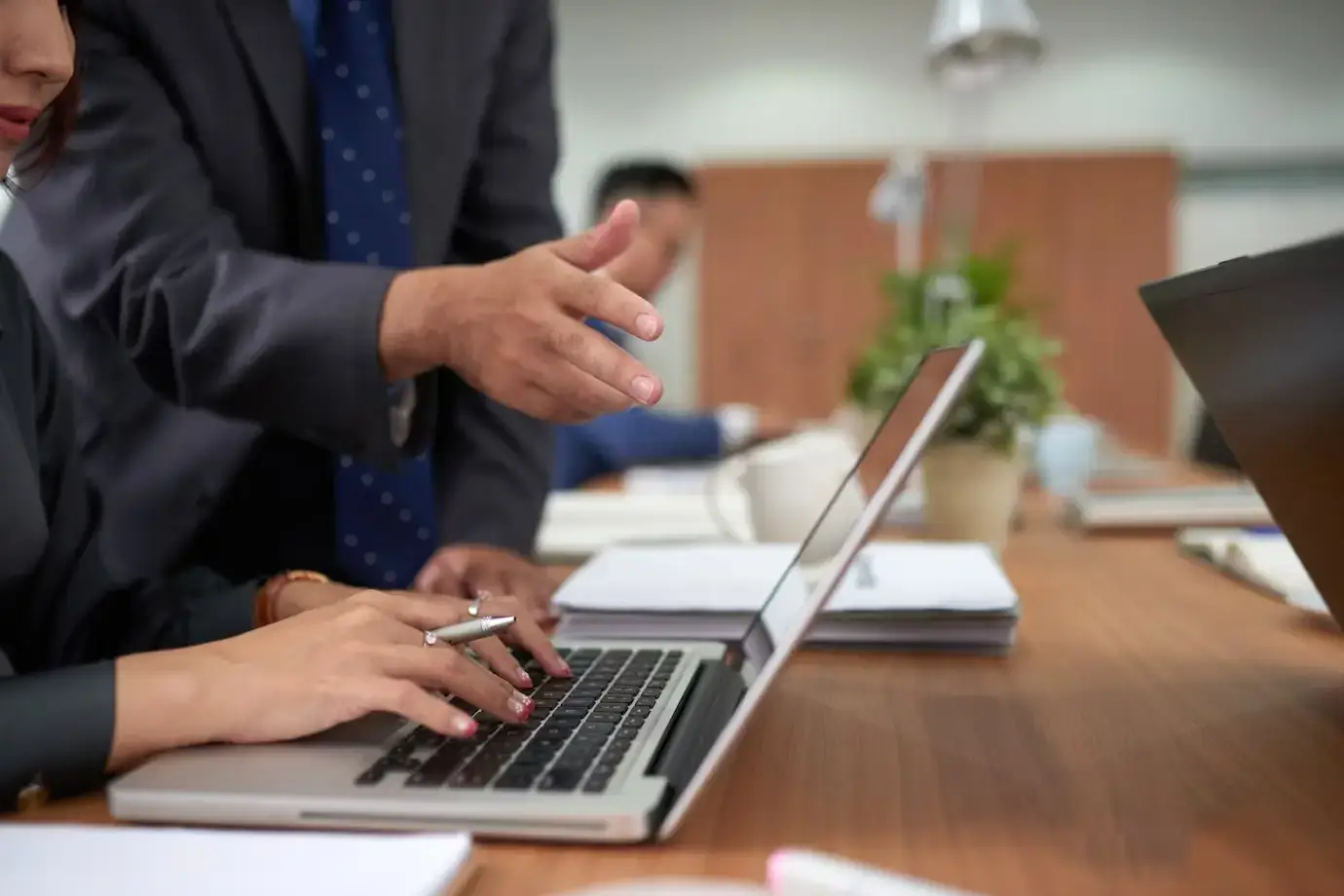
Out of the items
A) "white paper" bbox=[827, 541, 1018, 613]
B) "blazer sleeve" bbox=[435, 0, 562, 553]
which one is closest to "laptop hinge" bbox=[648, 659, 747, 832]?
"white paper" bbox=[827, 541, 1018, 613]

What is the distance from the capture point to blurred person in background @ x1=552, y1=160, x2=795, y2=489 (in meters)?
2.41

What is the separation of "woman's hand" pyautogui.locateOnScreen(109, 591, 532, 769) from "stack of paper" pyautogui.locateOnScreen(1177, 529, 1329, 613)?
0.66m

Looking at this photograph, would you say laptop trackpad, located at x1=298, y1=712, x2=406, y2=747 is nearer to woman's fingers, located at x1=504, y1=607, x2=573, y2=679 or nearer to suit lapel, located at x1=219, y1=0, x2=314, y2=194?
woman's fingers, located at x1=504, y1=607, x2=573, y2=679

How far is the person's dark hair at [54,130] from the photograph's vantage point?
2.61 feet

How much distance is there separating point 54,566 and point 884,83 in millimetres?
5377

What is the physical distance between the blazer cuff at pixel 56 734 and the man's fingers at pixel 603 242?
0.35 m

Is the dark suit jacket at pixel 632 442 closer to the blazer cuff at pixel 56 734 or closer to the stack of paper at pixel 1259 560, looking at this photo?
the stack of paper at pixel 1259 560

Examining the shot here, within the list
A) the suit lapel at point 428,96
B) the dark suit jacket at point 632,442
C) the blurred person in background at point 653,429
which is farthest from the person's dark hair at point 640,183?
the suit lapel at point 428,96

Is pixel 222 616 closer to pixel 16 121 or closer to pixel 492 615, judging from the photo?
pixel 492 615

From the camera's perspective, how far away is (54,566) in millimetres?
780

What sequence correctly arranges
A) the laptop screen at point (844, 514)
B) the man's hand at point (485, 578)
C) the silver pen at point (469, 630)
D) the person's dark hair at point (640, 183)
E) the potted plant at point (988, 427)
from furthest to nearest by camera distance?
the person's dark hair at point (640, 183) → the potted plant at point (988, 427) → the man's hand at point (485, 578) → the silver pen at point (469, 630) → the laptop screen at point (844, 514)

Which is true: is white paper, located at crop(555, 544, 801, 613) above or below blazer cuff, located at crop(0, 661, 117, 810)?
below

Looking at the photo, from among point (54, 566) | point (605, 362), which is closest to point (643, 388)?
point (605, 362)

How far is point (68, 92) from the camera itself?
812mm
